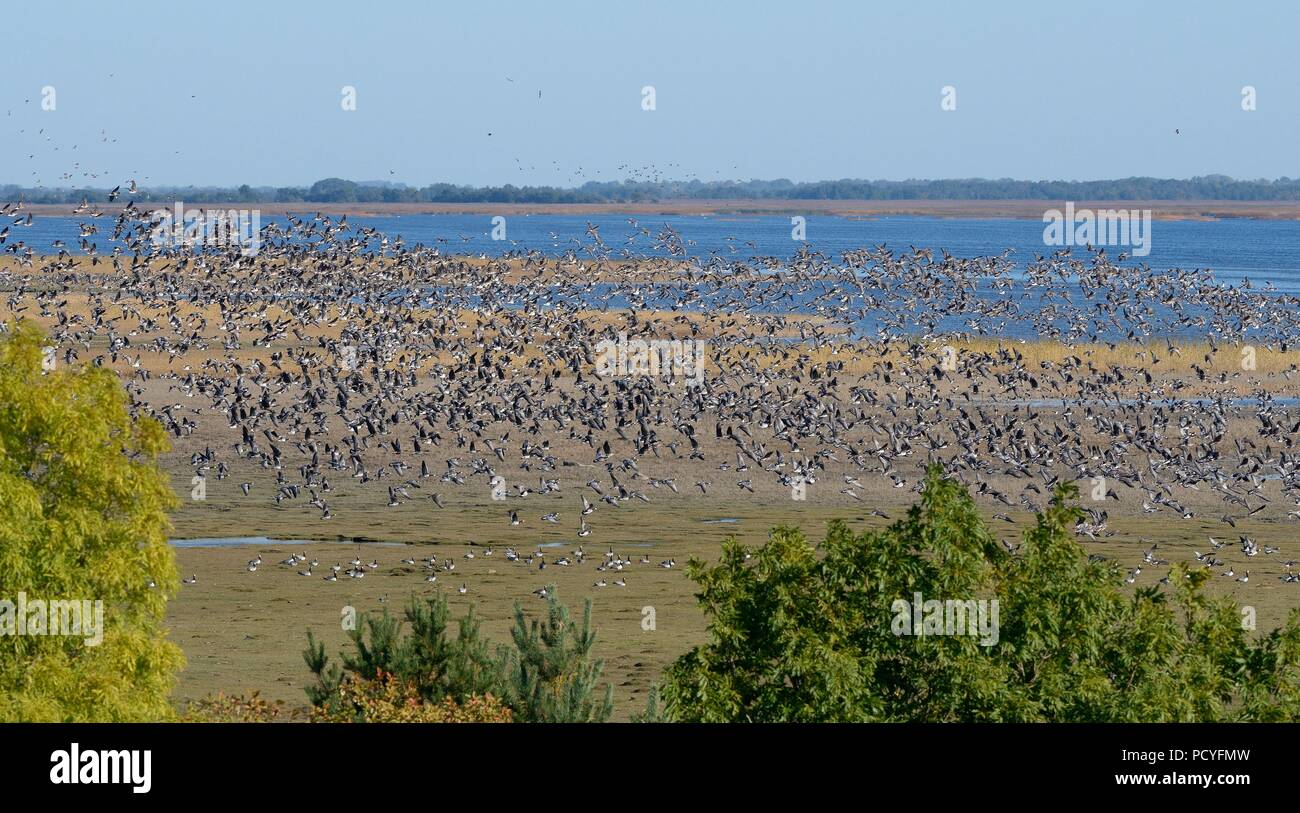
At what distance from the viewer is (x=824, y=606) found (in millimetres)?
20688

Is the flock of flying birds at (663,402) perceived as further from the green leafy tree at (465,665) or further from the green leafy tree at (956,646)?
the green leafy tree at (956,646)

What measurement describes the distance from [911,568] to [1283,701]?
4617mm

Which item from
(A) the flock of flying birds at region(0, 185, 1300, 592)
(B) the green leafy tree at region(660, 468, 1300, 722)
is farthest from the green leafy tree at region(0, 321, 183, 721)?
(A) the flock of flying birds at region(0, 185, 1300, 592)

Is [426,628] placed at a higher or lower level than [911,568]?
lower

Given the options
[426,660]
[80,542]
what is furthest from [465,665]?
[80,542]

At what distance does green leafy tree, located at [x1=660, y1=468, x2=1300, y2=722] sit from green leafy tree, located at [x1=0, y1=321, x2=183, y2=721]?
6.17m

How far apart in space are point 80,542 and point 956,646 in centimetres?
999

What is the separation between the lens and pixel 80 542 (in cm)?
1981

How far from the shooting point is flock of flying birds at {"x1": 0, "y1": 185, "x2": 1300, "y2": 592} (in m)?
51.1

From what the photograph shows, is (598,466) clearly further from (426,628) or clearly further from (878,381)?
(426,628)

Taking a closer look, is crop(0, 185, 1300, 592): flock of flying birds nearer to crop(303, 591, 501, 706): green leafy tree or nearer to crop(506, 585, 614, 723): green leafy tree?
crop(506, 585, 614, 723): green leafy tree
